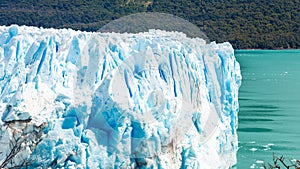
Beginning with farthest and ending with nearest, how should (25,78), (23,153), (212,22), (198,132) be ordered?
1. (212,22)
2. (198,132)
3. (25,78)
4. (23,153)

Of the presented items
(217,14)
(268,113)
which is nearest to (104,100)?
(268,113)

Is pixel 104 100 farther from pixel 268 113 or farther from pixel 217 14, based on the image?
pixel 217 14

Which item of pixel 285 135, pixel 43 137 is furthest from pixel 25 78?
pixel 285 135

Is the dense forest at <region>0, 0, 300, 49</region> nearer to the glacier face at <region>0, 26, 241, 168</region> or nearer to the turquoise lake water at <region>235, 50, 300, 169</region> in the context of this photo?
the turquoise lake water at <region>235, 50, 300, 169</region>

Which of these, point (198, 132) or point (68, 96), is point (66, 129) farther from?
point (198, 132)

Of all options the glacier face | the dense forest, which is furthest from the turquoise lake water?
the dense forest

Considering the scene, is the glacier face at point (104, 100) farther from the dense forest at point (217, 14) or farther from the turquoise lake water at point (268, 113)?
the dense forest at point (217, 14)
